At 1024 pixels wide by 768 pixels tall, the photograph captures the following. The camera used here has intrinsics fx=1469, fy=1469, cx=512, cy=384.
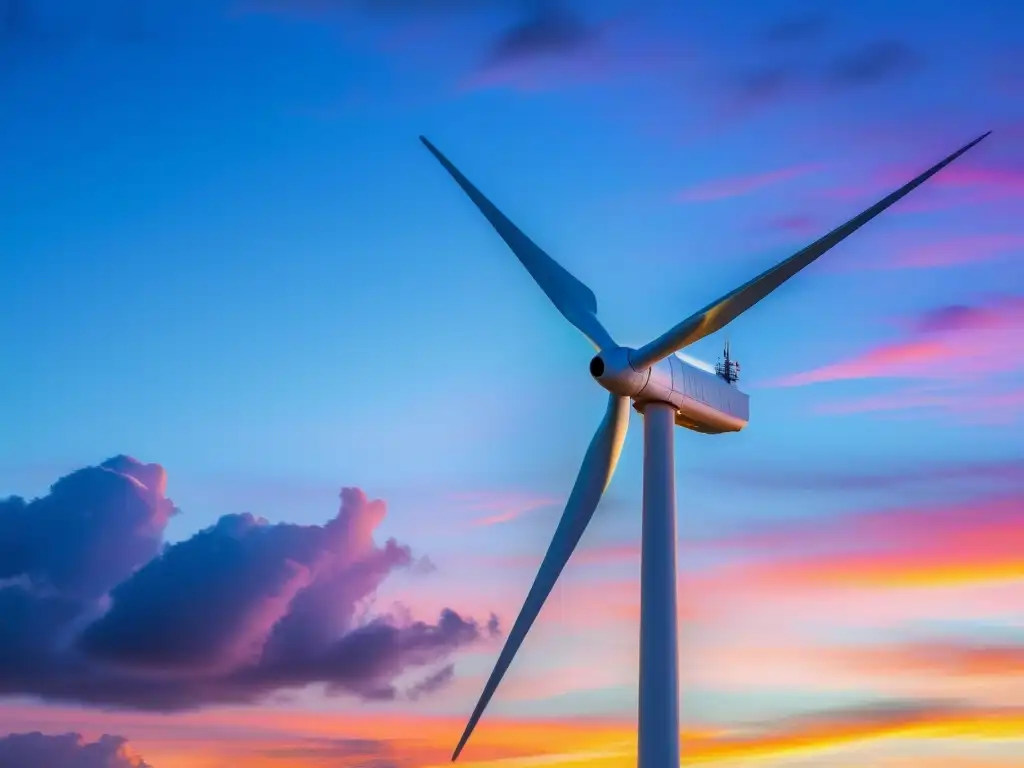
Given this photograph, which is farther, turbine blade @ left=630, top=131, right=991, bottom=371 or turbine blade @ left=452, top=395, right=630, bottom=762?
turbine blade @ left=452, top=395, right=630, bottom=762

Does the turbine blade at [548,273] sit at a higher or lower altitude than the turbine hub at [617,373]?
higher

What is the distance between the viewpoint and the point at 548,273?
52625mm

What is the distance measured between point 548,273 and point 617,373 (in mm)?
7177

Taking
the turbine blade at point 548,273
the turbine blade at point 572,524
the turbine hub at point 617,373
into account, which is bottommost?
the turbine blade at point 572,524

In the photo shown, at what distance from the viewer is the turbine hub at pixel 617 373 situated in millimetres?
46844

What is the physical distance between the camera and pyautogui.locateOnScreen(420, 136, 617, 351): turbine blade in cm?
5134

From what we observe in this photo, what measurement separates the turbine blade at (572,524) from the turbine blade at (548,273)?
10.5 ft

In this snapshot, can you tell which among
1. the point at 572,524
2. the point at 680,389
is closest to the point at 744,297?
the point at 680,389

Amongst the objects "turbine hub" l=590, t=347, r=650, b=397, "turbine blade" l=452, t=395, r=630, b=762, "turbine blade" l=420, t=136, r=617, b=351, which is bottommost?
"turbine blade" l=452, t=395, r=630, b=762

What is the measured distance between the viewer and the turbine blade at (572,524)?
49250mm

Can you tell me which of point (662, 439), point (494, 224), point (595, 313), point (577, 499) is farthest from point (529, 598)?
point (494, 224)

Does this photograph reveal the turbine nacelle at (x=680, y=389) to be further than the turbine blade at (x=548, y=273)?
No

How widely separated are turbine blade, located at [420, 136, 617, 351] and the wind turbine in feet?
0.12

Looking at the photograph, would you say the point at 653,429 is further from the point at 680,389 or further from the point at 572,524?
the point at 572,524
